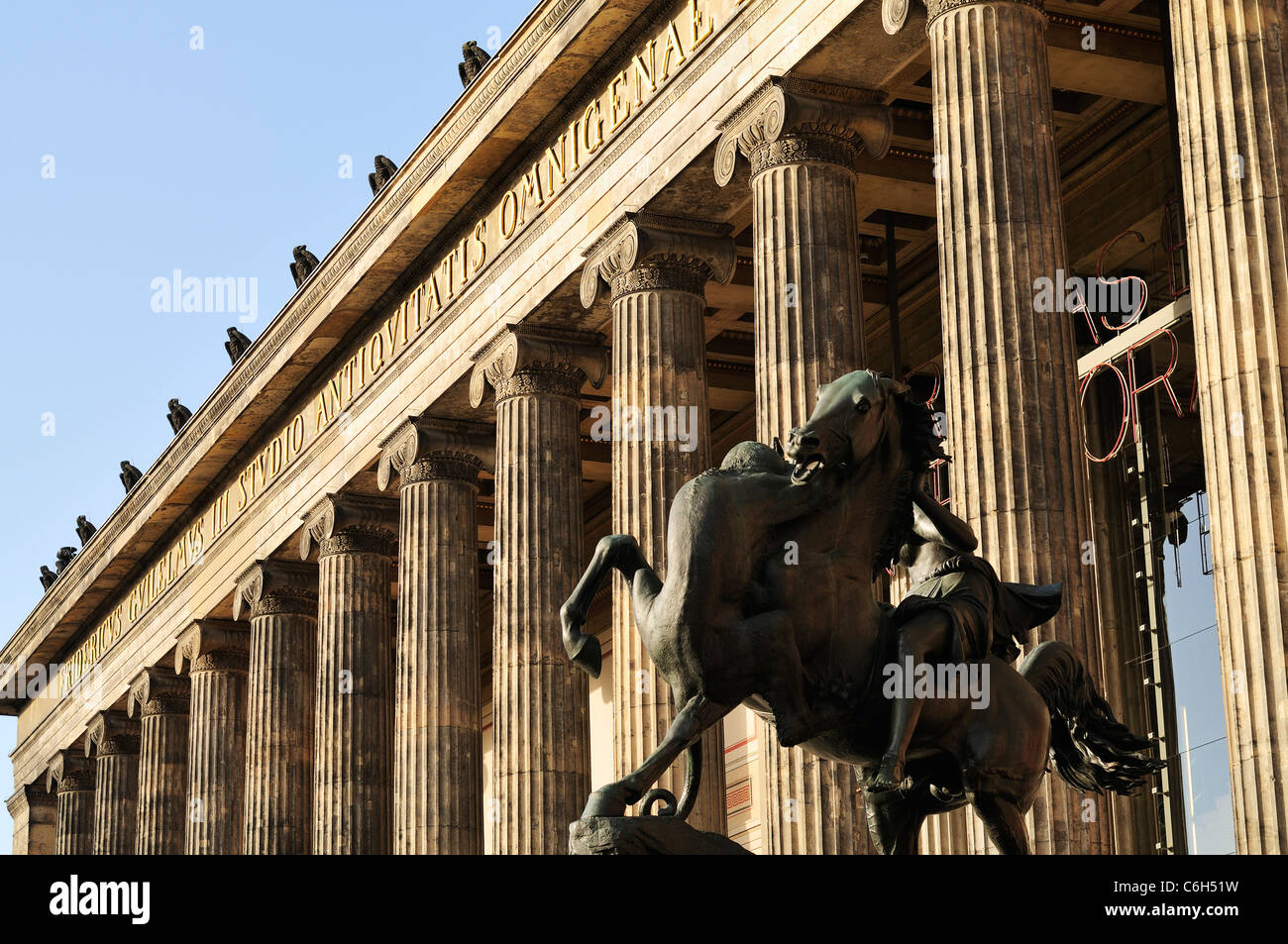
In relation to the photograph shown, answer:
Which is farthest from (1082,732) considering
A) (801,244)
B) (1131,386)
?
(1131,386)

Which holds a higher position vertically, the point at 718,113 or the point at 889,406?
the point at 718,113

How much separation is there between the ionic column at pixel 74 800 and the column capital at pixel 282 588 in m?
16.6

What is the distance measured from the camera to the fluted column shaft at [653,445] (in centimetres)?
2303

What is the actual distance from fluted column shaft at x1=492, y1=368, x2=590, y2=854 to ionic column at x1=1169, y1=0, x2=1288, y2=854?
12.6m

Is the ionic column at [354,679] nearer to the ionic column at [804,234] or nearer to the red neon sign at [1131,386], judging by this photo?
the red neon sign at [1131,386]

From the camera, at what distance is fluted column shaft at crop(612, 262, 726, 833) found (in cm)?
2303

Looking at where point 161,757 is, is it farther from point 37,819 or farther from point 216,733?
point 37,819

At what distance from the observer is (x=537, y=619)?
26.7m

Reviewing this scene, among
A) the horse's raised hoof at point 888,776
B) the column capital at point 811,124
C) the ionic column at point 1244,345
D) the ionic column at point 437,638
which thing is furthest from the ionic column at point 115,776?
the horse's raised hoof at point 888,776

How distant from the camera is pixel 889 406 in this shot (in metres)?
7.22
